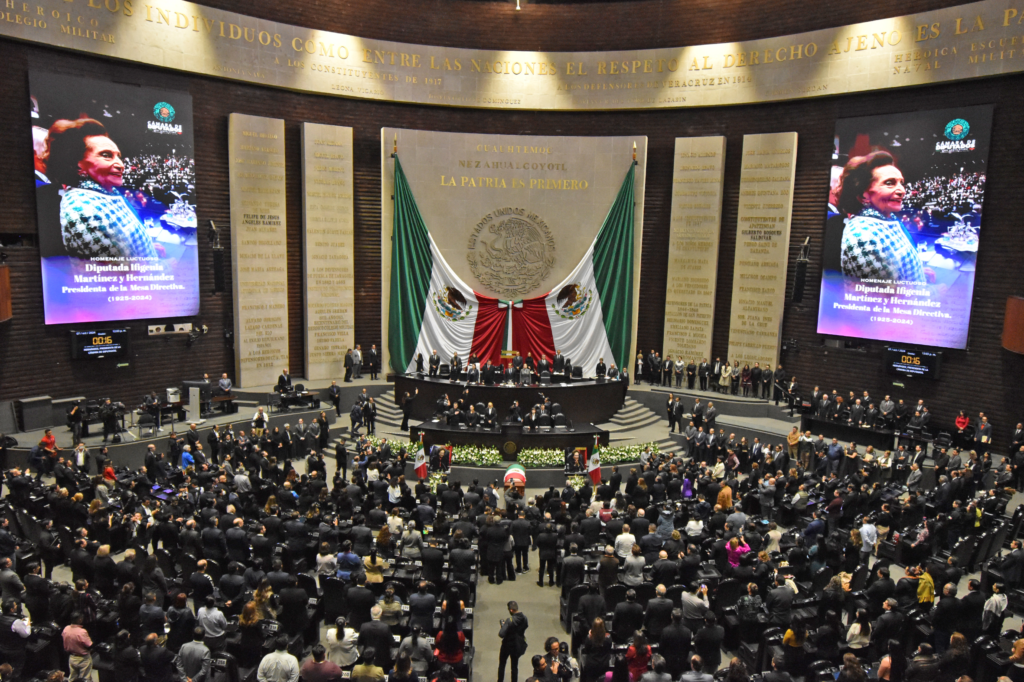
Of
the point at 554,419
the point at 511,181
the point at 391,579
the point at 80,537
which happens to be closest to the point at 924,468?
the point at 554,419

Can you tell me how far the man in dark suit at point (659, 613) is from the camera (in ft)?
30.5

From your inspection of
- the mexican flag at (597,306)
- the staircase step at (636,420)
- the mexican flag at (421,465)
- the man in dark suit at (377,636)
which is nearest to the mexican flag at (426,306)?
the mexican flag at (597,306)

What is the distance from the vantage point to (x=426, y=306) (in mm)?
25812

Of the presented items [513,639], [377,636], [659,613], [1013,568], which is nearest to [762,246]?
[1013,568]

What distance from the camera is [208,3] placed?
72.8ft

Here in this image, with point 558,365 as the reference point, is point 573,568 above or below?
below

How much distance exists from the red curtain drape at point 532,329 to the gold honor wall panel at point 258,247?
8149 mm

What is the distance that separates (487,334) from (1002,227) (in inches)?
632

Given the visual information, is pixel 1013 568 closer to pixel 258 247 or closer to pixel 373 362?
pixel 373 362

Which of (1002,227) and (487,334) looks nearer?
(1002,227)

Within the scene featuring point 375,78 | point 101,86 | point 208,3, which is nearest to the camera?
point 101,86

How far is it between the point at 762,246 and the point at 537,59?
416 inches

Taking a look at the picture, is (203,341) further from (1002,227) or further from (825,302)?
(1002,227)

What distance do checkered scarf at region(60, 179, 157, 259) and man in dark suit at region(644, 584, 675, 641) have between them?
18.4m
